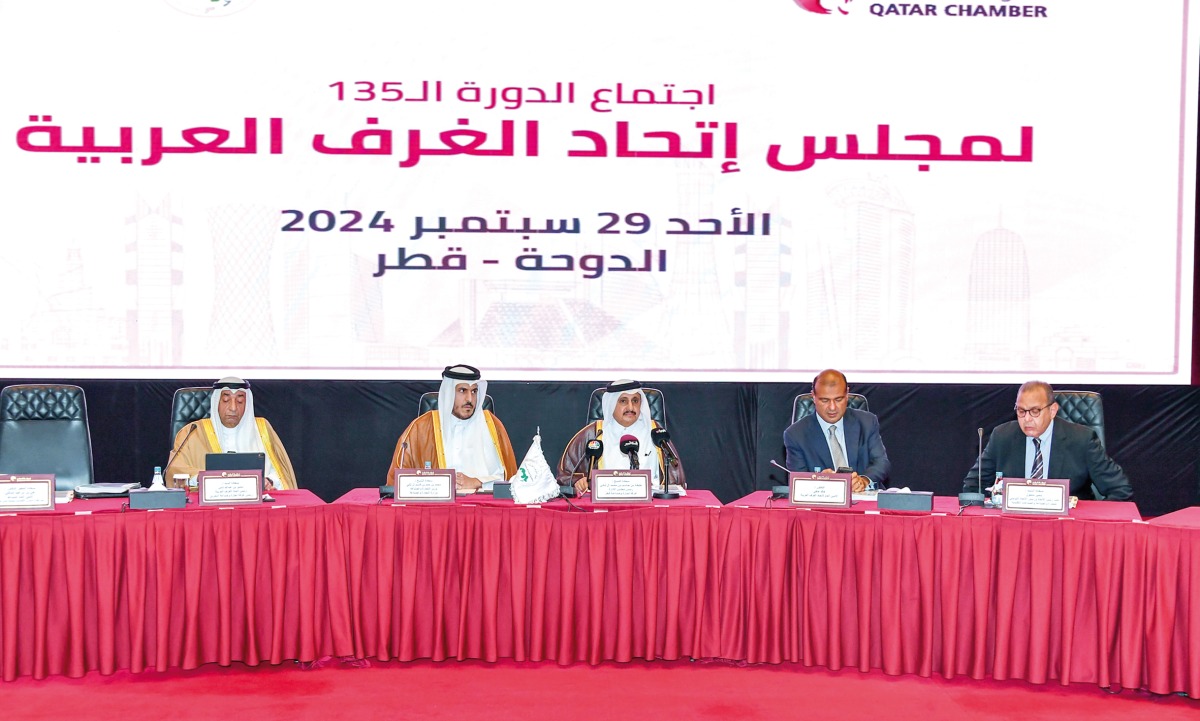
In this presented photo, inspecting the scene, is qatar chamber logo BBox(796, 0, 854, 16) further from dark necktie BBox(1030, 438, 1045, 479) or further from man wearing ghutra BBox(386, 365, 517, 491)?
man wearing ghutra BBox(386, 365, 517, 491)

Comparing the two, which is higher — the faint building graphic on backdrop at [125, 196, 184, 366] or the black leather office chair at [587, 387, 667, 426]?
the faint building graphic on backdrop at [125, 196, 184, 366]

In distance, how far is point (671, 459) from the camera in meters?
3.97

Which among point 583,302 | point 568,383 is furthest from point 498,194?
point 568,383

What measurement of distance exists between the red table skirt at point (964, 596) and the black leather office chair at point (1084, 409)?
3.99 ft

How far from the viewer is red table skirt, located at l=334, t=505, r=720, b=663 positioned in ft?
11.0

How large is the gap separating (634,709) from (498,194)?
2.88 meters

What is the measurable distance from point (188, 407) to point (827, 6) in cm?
346

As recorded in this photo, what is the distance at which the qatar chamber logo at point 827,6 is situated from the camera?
5.13 metres

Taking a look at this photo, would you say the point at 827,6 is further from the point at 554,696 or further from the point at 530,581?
the point at 554,696

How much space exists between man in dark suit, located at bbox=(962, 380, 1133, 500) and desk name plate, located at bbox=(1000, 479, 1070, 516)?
54 centimetres

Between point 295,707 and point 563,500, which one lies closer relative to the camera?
point 295,707

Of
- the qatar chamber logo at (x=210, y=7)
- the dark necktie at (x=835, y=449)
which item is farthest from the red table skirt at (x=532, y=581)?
the qatar chamber logo at (x=210, y=7)

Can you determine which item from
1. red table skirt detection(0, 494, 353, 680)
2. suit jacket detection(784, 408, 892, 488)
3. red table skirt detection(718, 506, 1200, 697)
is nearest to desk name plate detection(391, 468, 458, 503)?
red table skirt detection(0, 494, 353, 680)

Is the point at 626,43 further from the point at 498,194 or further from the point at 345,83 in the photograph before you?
the point at 345,83
